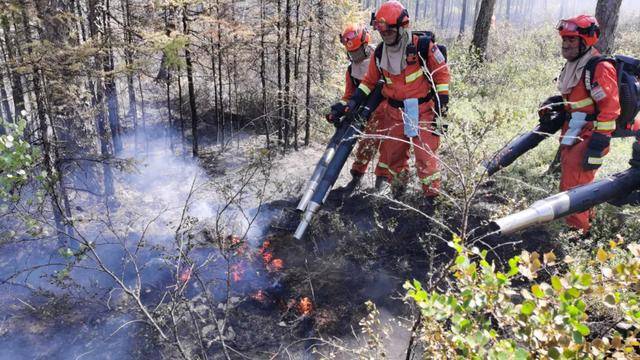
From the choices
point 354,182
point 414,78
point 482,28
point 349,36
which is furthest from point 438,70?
point 482,28

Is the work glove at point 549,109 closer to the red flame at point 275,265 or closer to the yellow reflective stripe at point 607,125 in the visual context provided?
the yellow reflective stripe at point 607,125

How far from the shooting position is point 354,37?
6133mm

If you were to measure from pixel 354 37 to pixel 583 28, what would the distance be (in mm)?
2862

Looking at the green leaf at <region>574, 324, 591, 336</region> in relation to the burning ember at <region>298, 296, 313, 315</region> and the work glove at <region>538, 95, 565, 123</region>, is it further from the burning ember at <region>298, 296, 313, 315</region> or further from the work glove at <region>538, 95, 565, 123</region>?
the work glove at <region>538, 95, 565, 123</region>

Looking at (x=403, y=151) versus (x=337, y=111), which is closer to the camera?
(x=337, y=111)

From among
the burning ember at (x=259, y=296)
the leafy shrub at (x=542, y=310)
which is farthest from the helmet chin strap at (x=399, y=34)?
the leafy shrub at (x=542, y=310)

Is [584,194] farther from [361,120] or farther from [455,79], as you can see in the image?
A: [455,79]

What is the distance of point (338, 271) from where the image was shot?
16.9ft

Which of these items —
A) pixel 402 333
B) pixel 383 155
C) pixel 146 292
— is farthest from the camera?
pixel 383 155

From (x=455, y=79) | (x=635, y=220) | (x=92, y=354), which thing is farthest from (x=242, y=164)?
(x=635, y=220)

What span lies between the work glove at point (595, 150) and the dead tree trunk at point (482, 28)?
23.3ft

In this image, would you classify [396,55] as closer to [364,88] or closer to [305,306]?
[364,88]

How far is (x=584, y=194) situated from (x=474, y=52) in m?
8.57

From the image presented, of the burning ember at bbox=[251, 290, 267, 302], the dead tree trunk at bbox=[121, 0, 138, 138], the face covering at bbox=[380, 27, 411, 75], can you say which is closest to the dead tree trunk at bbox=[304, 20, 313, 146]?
the face covering at bbox=[380, 27, 411, 75]
